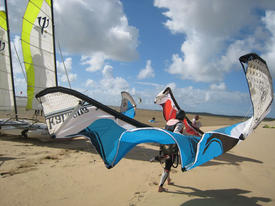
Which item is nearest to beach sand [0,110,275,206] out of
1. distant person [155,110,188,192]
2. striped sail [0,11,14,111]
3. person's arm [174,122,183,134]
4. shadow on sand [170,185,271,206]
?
shadow on sand [170,185,271,206]

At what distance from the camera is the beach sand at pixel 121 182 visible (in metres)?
3.73

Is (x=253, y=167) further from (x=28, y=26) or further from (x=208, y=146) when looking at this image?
(x=28, y=26)

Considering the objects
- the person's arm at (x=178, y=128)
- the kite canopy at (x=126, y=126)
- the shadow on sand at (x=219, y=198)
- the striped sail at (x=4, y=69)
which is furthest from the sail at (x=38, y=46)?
the shadow on sand at (x=219, y=198)

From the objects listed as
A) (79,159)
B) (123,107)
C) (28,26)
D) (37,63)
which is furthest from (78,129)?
(28,26)

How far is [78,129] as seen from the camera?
3586 mm

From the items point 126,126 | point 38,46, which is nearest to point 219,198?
point 126,126

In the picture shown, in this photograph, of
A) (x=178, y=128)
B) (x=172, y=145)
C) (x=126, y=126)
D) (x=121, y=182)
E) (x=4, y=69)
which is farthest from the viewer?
(x=4, y=69)

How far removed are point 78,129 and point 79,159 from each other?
3512 mm

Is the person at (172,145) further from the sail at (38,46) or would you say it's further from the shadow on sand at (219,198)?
the sail at (38,46)

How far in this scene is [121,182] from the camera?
466 cm

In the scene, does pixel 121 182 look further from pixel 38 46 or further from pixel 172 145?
pixel 38 46

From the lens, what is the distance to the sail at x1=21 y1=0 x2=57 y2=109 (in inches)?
450

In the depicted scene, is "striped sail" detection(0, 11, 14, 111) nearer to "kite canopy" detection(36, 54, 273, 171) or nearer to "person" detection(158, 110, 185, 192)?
"kite canopy" detection(36, 54, 273, 171)

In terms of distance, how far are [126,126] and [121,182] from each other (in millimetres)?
2265
